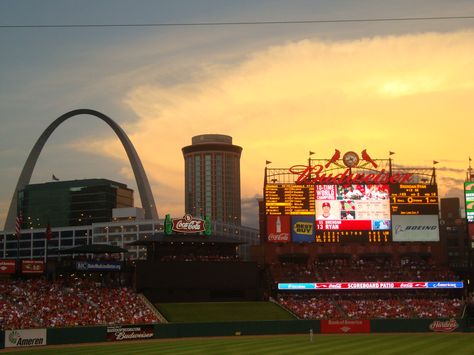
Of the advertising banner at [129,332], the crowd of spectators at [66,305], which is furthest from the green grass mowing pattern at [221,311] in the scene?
the advertising banner at [129,332]

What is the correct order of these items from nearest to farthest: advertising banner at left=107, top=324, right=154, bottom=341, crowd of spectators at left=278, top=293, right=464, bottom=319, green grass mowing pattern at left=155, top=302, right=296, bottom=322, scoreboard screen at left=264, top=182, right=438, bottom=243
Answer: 1. advertising banner at left=107, top=324, right=154, bottom=341
2. green grass mowing pattern at left=155, top=302, right=296, bottom=322
3. crowd of spectators at left=278, top=293, right=464, bottom=319
4. scoreboard screen at left=264, top=182, right=438, bottom=243

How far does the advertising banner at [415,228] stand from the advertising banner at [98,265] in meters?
31.5

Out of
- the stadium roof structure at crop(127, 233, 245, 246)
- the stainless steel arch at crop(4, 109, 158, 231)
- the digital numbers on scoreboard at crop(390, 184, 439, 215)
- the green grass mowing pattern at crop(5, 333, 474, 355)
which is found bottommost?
the green grass mowing pattern at crop(5, 333, 474, 355)

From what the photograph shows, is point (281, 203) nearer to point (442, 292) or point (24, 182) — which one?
point (442, 292)

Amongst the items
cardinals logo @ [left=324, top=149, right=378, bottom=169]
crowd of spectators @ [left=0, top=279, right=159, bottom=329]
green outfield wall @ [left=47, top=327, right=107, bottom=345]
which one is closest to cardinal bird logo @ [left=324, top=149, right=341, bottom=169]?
cardinals logo @ [left=324, top=149, right=378, bottom=169]

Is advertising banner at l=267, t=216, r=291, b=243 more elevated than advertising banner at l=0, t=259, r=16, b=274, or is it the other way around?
advertising banner at l=267, t=216, r=291, b=243

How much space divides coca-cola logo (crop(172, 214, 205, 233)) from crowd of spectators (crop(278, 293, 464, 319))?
39.2ft

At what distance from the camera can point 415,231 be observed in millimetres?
71375

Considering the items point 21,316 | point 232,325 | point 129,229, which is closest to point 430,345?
point 232,325

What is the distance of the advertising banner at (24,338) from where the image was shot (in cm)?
4591

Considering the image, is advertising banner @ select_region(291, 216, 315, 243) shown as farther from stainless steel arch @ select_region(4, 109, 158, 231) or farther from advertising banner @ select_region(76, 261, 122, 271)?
stainless steel arch @ select_region(4, 109, 158, 231)

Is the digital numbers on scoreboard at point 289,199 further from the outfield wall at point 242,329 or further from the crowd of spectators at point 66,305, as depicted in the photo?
the crowd of spectators at point 66,305

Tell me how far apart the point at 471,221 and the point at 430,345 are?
3039 cm

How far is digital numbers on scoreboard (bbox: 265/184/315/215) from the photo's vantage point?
230 ft
